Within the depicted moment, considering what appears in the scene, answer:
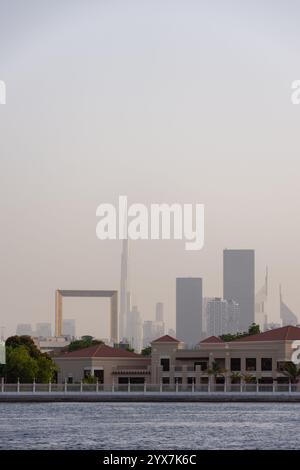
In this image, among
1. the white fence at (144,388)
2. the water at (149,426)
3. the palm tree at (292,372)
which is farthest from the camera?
the palm tree at (292,372)

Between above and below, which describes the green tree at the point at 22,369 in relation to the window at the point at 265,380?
above

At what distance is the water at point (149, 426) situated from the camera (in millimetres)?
93750

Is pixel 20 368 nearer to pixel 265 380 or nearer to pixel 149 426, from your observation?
pixel 265 380

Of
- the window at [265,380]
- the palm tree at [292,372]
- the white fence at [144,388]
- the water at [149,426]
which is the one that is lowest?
the water at [149,426]

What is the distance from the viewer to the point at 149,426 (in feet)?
377

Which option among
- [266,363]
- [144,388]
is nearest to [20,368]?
[144,388]

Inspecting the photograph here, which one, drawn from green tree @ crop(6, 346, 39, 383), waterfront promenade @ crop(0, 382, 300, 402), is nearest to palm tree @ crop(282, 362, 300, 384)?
waterfront promenade @ crop(0, 382, 300, 402)

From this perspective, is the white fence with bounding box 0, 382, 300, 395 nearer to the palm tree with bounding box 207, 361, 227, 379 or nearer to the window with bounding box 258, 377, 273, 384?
the window with bounding box 258, 377, 273, 384

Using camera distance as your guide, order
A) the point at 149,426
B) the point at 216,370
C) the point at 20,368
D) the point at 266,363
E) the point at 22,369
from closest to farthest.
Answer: the point at 149,426 < the point at 20,368 < the point at 22,369 < the point at 216,370 < the point at 266,363

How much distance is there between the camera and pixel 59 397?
560 feet

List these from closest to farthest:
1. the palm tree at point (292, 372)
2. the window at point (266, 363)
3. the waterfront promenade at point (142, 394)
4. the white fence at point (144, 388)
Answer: the waterfront promenade at point (142, 394), the white fence at point (144, 388), the palm tree at point (292, 372), the window at point (266, 363)

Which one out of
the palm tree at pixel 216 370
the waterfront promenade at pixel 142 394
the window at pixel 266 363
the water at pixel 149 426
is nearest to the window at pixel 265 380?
the window at pixel 266 363

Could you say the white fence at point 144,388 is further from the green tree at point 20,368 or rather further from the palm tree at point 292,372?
the palm tree at point 292,372
